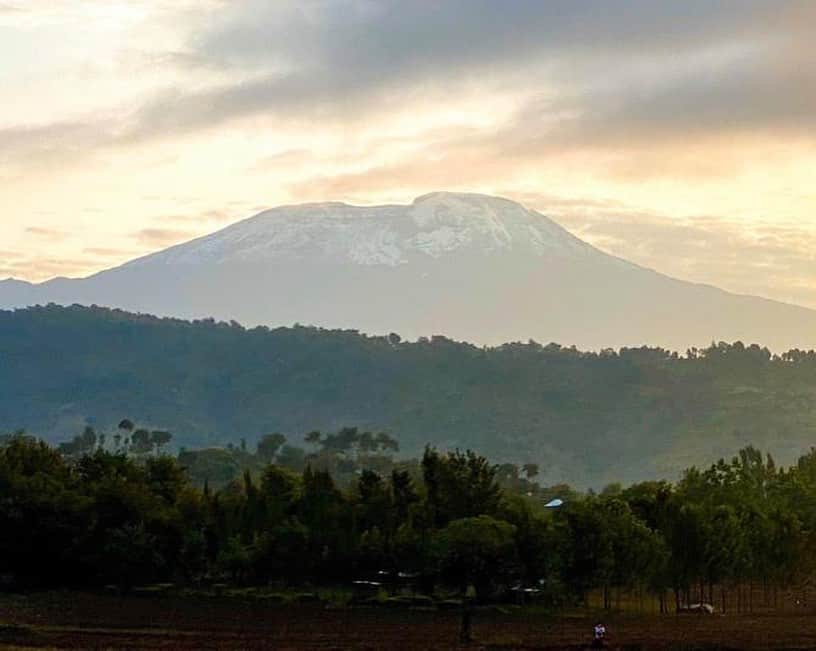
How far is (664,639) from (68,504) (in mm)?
38713

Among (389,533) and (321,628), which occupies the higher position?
(389,533)

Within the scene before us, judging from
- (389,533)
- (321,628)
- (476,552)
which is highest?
(389,533)

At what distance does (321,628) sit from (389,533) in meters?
23.0

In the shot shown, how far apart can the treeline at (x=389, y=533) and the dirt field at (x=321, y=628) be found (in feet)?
12.8

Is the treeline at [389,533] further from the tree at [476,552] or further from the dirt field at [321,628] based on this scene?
the dirt field at [321,628]

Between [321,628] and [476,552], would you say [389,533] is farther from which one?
[321,628]

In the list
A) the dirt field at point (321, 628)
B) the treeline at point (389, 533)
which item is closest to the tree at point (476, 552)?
the treeline at point (389, 533)

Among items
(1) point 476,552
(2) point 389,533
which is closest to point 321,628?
(1) point 476,552

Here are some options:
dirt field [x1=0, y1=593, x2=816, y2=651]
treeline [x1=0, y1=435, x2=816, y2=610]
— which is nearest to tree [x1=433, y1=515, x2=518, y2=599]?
treeline [x1=0, y1=435, x2=816, y2=610]

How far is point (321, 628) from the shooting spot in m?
54.3

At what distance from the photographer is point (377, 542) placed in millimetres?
75500

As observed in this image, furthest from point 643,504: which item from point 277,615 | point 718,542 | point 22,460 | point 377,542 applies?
point 22,460

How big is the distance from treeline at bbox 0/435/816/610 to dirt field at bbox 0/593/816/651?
3897 millimetres

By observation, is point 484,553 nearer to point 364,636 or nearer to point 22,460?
point 364,636
